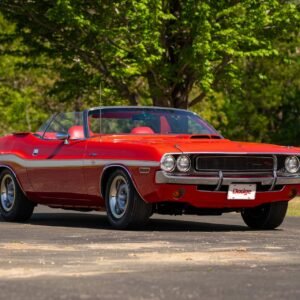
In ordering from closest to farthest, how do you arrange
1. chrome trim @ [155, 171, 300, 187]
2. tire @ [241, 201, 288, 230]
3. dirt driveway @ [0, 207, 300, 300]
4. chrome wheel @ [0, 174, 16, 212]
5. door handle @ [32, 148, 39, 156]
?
dirt driveway @ [0, 207, 300, 300], chrome trim @ [155, 171, 300, 187], tire @ [241, 201, 288, 230], door handle @ [32, 148, 39, 156], chrome wheel @ [0, 174, 16, 212]

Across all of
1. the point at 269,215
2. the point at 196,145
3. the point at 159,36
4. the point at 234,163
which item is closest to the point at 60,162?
the point at 196,145

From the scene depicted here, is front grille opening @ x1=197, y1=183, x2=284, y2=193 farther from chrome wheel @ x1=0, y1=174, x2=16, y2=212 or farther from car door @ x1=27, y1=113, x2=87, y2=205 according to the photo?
chrome wheel @ x1=0, y1=174, x2=16, y2=212

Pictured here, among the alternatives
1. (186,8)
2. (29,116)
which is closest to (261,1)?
(186,8)

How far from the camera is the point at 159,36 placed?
30797 mm

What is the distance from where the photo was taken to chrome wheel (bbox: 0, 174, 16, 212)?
46.7 ft

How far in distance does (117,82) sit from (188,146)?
2137cm

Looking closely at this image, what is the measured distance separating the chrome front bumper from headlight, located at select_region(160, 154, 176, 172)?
6cm

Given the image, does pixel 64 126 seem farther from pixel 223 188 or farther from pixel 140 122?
pixel 223 188

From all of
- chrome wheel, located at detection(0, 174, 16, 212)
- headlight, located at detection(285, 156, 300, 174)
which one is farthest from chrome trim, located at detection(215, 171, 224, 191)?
chrome wheel, located at detection(0, 174, 16, 212)

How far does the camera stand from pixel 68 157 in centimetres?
1316

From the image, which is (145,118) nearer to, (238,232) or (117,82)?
(238,232)

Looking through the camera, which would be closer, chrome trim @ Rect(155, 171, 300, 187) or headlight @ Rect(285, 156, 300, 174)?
chrome trim @ Rect(155, 171, 300, 187)

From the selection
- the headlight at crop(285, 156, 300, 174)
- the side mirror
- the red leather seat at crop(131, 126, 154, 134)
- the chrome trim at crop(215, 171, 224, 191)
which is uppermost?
the red leather seat at crop(131, 126, 154, 134)

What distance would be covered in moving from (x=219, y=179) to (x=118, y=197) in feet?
3.90
